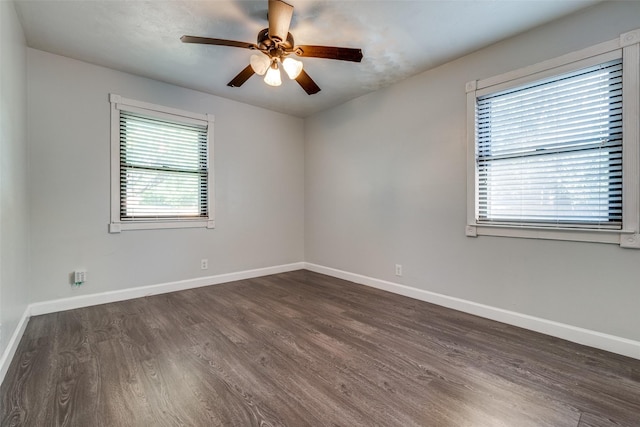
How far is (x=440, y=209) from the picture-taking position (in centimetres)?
320

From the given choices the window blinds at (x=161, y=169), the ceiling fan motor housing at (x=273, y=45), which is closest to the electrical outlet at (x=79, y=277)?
the window blinds at (x=161, y=169)

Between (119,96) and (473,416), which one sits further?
(119,96)

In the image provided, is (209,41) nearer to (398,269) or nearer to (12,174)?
(12,174)

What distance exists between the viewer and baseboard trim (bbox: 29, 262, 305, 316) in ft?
9.57

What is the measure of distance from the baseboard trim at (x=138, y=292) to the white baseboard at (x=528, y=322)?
6.01ft

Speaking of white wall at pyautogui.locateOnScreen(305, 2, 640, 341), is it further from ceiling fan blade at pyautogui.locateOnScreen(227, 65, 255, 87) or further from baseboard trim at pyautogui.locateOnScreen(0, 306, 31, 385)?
baseboard trim at pyautogui.locateOnScreen(0, 306, 31, 385)

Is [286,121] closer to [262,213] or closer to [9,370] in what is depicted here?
[262,213]

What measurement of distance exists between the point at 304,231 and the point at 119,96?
3.15 meters

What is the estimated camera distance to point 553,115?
246cm

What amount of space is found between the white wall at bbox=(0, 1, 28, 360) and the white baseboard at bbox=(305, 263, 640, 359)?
347 centimetres

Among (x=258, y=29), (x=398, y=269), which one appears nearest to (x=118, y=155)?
(x=258, y=29)

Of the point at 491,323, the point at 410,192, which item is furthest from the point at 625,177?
the point at 410,192

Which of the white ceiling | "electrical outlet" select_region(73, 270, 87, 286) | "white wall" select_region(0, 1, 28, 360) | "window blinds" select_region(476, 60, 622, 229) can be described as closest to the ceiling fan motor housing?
the white ceiling

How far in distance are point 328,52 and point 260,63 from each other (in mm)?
542
